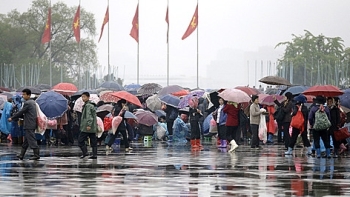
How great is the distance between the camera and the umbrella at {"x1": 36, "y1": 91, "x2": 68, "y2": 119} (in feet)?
98.3

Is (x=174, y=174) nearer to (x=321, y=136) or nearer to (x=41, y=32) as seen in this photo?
(x=321, y=136)

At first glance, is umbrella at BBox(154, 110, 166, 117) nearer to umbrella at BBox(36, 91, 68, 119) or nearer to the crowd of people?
the crowd of people

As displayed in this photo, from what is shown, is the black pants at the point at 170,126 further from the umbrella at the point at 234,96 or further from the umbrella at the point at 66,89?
the umbrella at the point at 234,96

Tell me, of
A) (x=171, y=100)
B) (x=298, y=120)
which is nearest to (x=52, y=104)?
(x=171, y=100)

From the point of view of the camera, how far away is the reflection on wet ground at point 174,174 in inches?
621

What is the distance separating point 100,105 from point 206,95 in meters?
4.18

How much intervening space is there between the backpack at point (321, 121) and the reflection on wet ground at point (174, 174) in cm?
79

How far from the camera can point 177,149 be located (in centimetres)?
2891

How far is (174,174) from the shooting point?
19.1 m

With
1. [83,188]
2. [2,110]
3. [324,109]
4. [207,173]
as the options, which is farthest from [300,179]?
[2,110]

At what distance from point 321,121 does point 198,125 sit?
5598 mm

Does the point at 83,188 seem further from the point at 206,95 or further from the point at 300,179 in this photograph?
the point at 206,95

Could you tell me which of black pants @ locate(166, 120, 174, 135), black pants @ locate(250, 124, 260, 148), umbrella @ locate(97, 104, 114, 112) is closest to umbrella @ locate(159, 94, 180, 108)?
black pants @ locate(166, 120, 174, 135)

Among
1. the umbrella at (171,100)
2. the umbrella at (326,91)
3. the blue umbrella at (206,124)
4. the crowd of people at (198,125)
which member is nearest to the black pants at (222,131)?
the crowd of people at (198,125)
